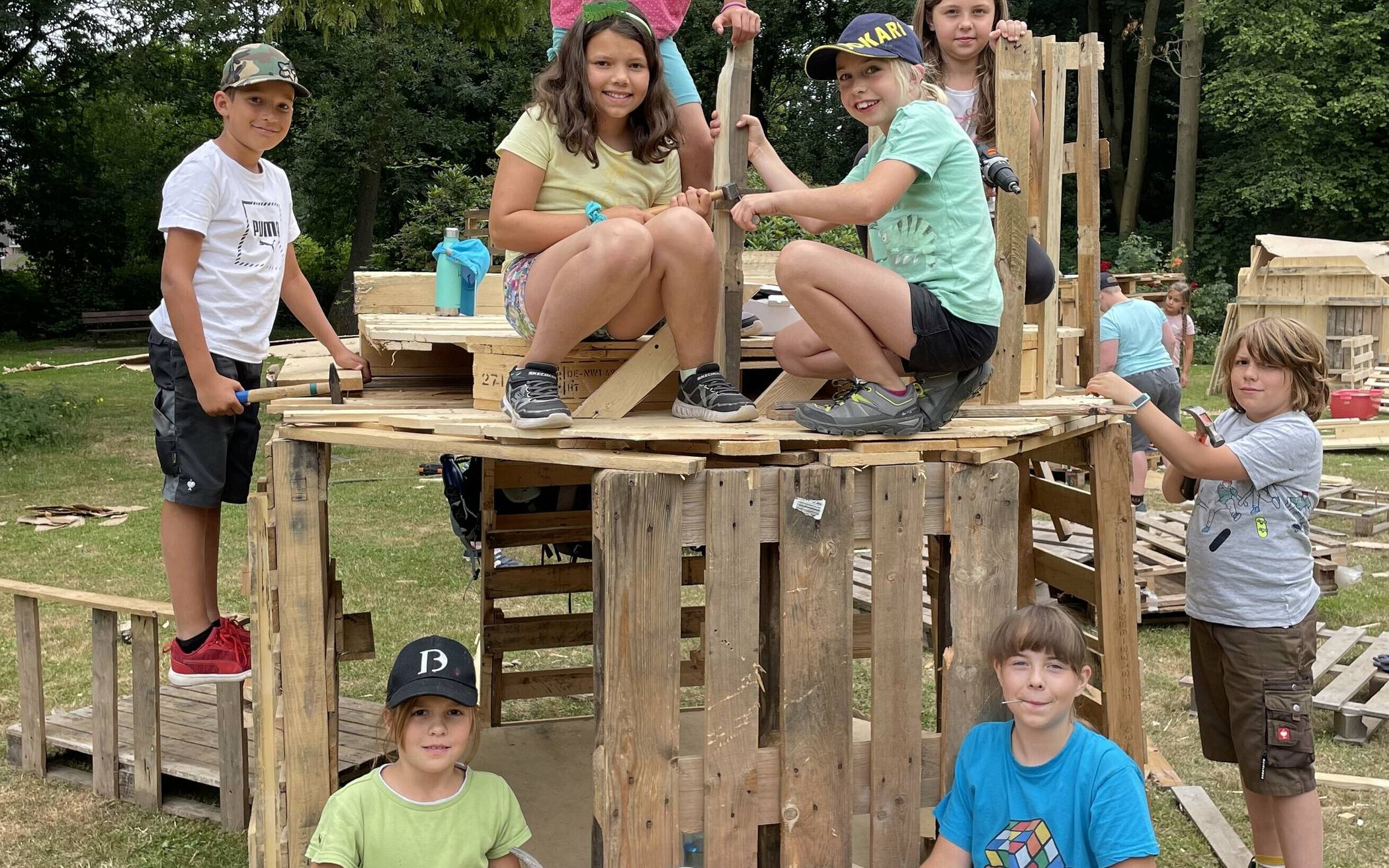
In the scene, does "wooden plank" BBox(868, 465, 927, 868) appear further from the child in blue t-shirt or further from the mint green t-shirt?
the mint green t-shirt

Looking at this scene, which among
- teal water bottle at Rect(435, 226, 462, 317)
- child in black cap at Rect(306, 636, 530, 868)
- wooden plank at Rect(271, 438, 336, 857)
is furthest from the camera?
teal water bottle at Rect(435, 226, 462, 317)

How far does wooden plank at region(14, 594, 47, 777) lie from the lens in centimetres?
552

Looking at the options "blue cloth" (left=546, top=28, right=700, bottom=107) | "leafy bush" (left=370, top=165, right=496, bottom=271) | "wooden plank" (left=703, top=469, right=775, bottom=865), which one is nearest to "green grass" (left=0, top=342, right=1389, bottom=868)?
"wooden plank" (left=703, top=469, right=775, bottom=865)

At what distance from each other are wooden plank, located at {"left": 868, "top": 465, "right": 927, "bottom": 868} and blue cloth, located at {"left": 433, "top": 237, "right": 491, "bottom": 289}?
3017 millimetres

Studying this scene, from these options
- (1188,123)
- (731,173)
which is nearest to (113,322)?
(1188,123)

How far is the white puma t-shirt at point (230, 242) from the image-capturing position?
4.29 m

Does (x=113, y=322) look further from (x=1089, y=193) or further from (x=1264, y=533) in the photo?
(x=1264, y=533)

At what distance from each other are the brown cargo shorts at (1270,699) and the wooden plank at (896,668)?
1212 millimetres

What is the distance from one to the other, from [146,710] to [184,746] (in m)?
0.39

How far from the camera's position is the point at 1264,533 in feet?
13.5

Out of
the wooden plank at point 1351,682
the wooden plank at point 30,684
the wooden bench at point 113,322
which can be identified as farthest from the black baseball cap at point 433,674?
the wooden bench at point 113,322

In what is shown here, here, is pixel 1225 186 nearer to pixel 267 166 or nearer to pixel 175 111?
pixel 175 111

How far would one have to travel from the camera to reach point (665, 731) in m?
3.31

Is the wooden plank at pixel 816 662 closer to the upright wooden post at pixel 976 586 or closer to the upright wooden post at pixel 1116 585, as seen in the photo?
the upright wooden post at pixel 976 586
